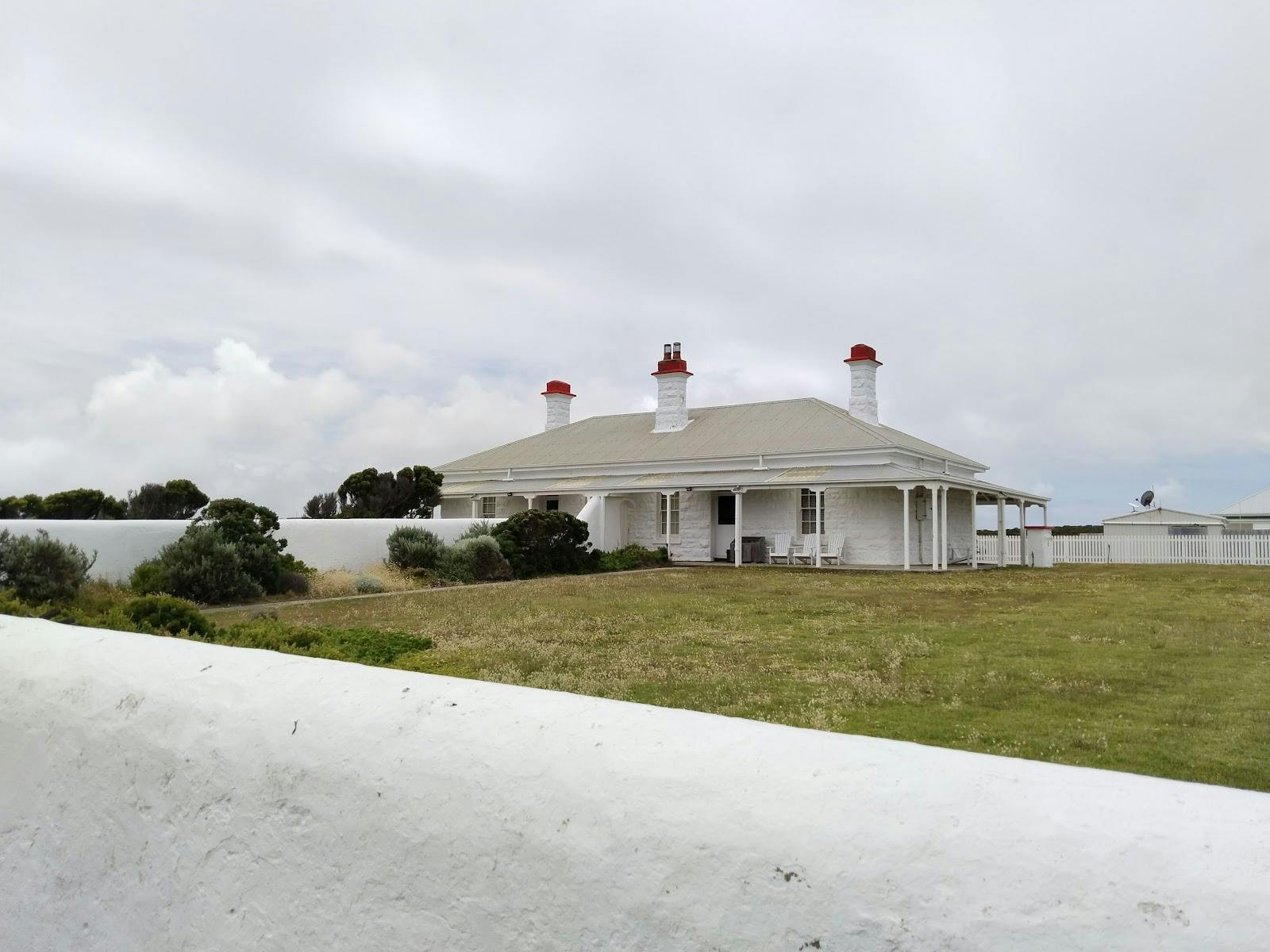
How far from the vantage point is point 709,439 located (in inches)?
1142

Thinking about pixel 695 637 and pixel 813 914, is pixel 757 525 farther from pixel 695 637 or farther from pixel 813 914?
pixel 813 914

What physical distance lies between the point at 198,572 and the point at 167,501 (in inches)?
459

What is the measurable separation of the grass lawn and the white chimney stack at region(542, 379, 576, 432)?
19884 mm

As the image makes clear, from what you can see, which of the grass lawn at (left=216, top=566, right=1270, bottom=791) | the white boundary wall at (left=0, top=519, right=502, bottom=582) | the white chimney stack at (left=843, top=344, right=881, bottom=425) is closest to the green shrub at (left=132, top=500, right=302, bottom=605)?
the white boundary wall at (left=0, top=519, right=502, bottom=582)

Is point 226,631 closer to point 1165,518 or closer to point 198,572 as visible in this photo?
point 198,572

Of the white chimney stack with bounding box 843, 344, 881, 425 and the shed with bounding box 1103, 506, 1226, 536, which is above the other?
the white chimney stack with bounding box 843, 344, 881, 425

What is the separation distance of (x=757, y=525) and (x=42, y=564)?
1873cm

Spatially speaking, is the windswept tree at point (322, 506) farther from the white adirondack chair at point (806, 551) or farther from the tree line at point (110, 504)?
the white adirondack chair at point (806, 551)

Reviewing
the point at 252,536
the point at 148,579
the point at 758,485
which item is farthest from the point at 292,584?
the point at 758,485

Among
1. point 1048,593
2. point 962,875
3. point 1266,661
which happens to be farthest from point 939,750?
point 1048,593

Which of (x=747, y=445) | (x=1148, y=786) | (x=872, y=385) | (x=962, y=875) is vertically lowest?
(x=962, y=875)

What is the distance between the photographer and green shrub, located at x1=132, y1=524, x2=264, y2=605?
13.1 meters

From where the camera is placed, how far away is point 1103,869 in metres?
1.42

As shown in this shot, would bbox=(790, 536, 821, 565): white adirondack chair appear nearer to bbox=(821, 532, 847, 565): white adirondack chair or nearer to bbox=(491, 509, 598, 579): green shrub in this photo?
bbox=(821, 532, 847, 565): white adirondack chair
